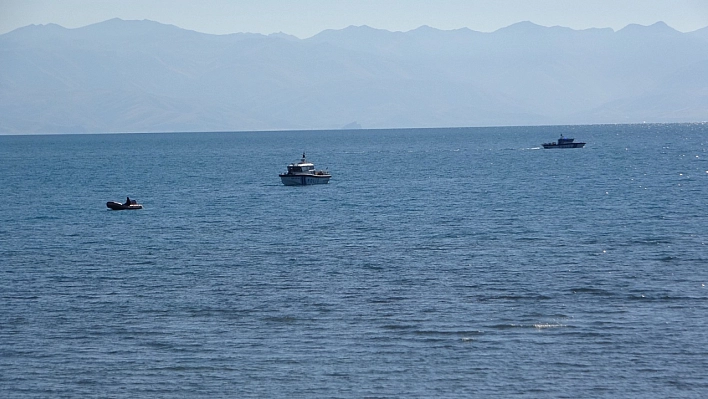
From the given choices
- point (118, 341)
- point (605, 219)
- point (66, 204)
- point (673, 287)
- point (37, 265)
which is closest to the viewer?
point (118, 341)

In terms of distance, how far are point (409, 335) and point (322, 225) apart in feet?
125

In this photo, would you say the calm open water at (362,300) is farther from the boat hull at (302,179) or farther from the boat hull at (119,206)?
the boat hull at (302,179)

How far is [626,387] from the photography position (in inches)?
1267

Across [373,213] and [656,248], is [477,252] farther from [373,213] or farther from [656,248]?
[373,213]

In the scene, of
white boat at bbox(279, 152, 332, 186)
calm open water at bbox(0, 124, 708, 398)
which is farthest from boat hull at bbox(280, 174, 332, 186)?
calm open water at bbox(0, 124, 708, 398)

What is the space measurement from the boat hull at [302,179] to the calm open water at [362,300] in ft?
92.1

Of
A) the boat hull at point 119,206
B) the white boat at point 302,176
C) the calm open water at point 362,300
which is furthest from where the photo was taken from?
the white boat at point 302,176

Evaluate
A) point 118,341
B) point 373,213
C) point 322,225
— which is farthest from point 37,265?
point 373,213

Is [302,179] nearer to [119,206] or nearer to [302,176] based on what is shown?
[302,176]

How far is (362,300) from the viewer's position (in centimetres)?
4516

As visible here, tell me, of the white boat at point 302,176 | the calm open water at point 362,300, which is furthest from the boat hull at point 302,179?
the calm open water at point 362,300

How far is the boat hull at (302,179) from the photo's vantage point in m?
121

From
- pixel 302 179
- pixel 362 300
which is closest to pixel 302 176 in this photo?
pixel 302 179

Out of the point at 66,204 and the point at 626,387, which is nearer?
the point at 626,387
